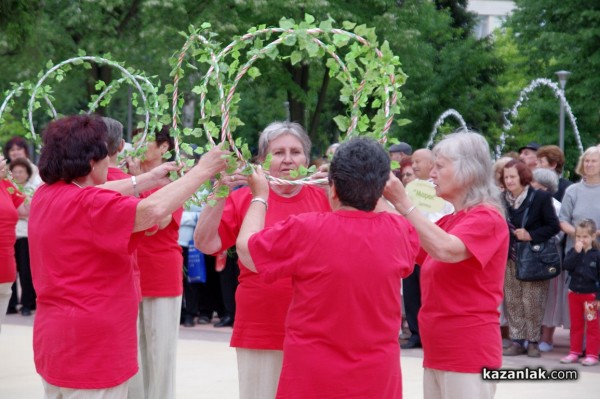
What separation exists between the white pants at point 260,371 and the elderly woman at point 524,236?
5554 millimetres

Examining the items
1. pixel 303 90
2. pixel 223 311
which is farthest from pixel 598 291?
pixel 303 90

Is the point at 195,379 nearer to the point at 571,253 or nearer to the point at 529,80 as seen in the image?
the point at 571,253

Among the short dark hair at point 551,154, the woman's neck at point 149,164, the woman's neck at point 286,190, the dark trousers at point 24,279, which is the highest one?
the woman's neck at point 286,190

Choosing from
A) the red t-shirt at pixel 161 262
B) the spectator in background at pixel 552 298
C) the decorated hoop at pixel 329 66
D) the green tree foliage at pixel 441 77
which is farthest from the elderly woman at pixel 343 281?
the green tree foliage at pixel 441 77

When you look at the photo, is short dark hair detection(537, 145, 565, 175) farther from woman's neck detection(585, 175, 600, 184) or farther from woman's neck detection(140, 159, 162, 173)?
woman's neck detection(140, 159, 162, 173)

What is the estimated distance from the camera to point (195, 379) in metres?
9.52

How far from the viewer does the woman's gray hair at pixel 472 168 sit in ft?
17.4

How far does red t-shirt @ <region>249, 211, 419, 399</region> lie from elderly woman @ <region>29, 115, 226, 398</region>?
676 mm

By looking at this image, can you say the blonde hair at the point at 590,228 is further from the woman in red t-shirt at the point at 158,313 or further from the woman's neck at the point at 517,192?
the woman in red t-shirt at the point at 158,313

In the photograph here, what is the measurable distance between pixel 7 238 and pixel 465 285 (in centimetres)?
494

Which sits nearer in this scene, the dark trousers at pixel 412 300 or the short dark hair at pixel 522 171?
the short dark hair at pixel 522 171

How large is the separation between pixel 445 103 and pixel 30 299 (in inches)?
620

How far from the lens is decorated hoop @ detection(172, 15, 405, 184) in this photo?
16.5ft

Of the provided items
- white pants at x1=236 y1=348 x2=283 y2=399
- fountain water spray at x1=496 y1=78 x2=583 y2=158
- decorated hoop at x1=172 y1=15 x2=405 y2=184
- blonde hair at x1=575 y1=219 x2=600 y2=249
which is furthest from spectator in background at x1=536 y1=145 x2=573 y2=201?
fountain water spray at x1=496 y1=78 x2=583 y2=158
